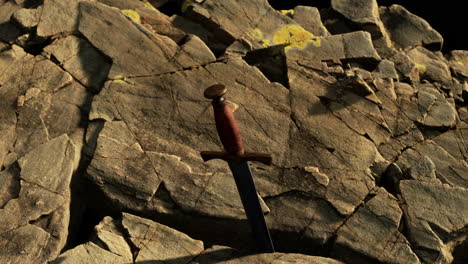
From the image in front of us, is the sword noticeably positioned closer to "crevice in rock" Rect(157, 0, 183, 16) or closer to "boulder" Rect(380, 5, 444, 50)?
"crevice in rock" Rect(157, 0, 183, 16)

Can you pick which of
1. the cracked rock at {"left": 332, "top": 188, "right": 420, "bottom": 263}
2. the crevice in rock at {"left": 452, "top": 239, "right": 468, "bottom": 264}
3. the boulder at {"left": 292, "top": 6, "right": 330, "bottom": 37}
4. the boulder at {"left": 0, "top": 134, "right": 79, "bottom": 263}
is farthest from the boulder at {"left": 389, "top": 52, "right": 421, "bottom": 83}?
the boulder at {"left": 0, "top": 134, "right": 79, "bottom": 263}

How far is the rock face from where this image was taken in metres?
5.13

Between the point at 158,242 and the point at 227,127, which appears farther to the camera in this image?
the point at 158,242

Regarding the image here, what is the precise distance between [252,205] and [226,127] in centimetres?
83

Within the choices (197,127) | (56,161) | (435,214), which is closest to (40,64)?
(56,161)

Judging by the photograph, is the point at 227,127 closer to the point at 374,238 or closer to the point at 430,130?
the point at 374,238

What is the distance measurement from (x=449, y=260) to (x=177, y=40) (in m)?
3.93

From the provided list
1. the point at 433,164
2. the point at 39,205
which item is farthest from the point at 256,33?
the point at 39,205

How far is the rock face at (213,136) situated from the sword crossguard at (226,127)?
998 mm

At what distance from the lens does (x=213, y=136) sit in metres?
5.80

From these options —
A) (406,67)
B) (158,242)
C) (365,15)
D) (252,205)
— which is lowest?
(158,242)

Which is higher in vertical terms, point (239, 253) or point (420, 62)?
point (420, 62)

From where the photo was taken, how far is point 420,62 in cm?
714

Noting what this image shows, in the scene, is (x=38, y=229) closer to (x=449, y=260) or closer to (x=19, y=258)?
(x=19, y=258)
